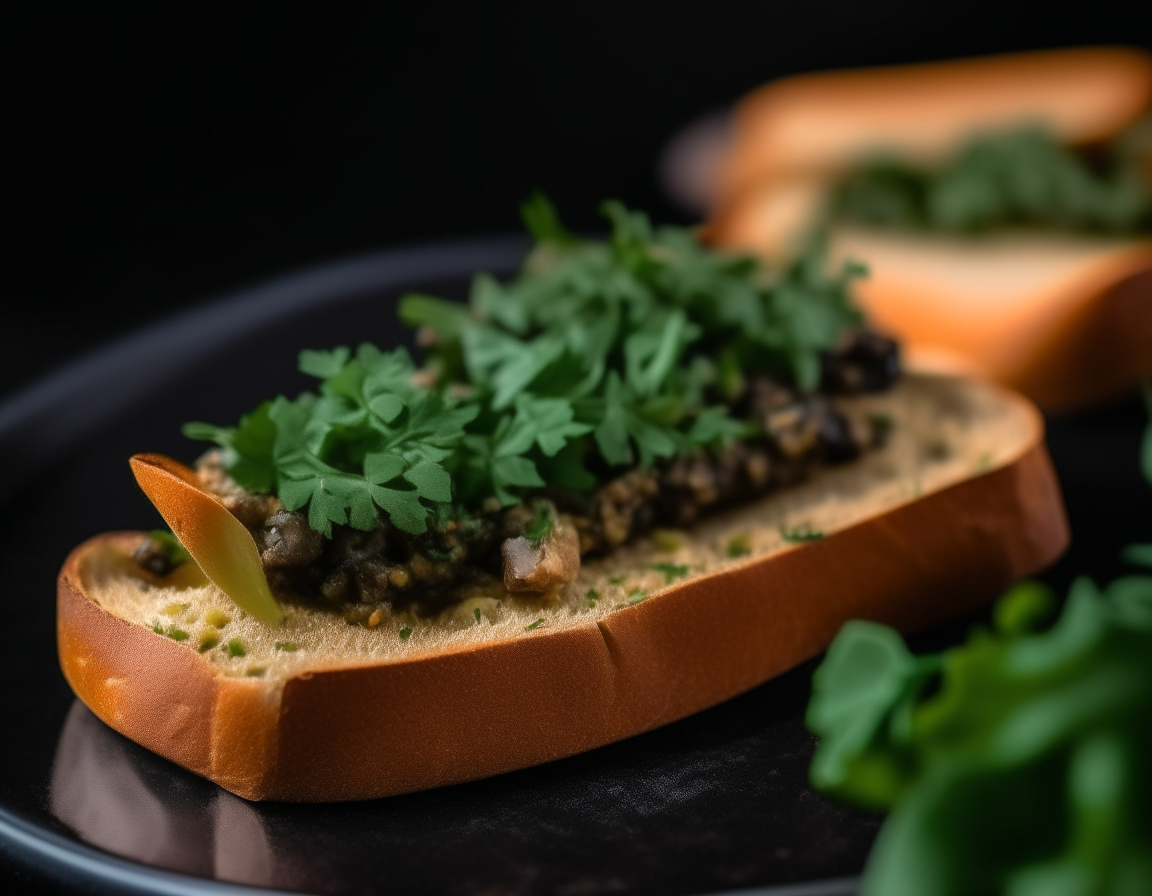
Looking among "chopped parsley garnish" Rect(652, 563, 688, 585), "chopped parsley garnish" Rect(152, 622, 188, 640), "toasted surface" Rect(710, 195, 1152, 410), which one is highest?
"chopped parsley garnish" Rect(152, 622, 188, 640)

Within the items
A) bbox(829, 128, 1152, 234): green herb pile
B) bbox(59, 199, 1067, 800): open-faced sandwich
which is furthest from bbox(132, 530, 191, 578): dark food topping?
bbox(829, 128, 1152, 234): green herb pile

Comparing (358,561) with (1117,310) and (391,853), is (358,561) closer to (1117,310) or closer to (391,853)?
(391,853)

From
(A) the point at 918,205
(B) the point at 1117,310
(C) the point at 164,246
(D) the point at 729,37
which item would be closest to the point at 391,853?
(B) the point at 1117,310

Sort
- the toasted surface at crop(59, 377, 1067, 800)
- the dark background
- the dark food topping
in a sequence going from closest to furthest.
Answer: the toasted surface at crop(59, 377, 1067, 800), the dark food topping, the dark background

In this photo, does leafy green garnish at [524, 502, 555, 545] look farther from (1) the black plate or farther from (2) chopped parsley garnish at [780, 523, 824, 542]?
(2) chopped parsley garnish at [780, 523, 824, 542]

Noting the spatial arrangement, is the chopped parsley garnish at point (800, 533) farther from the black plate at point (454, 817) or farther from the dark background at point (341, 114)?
the dark background at point (341, 114)

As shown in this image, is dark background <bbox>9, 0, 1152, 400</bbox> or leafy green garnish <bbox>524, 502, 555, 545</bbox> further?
dark background <bbox>9, 0, 1152, 400</bbox>

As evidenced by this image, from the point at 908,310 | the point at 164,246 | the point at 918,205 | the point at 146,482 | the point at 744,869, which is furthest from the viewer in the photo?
the point at 164,246

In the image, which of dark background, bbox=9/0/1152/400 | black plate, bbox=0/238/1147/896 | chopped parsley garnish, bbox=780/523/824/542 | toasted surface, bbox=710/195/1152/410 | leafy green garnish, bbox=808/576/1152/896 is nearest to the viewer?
leafy green garnish, bbox=808/576/1152/896
